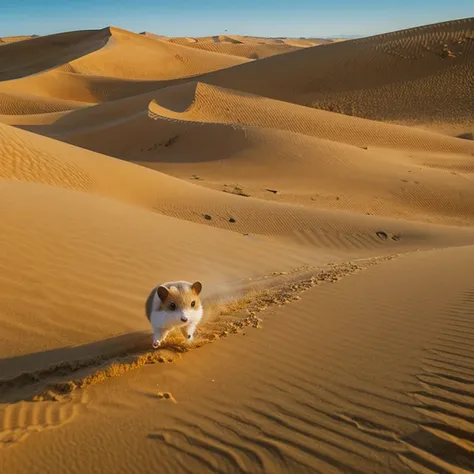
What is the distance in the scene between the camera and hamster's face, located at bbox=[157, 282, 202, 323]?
406 centimetres

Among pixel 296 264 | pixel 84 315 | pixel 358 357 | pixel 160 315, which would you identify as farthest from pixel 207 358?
pixel 296 264

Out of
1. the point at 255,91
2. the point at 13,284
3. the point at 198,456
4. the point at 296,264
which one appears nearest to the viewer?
the point at 198,456

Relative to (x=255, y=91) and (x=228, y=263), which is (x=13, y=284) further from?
(x=255, y=91)

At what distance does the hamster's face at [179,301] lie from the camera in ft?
13.3

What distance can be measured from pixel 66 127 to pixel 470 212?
63.9ft

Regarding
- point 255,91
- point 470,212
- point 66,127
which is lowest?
point 470,212

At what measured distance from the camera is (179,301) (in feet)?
13.5

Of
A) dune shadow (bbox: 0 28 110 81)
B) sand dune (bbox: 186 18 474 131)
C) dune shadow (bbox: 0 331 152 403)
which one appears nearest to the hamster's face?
dune shadow (bbox: 0 331 152 403)

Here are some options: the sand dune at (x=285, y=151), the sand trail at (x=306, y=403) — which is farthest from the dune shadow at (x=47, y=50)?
the sand trail at (x=306, y=403)

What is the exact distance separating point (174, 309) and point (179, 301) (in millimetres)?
71

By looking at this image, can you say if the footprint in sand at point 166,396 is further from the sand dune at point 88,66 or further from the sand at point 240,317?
the sand dune at point 88,66

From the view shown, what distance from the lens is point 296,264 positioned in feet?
28.9

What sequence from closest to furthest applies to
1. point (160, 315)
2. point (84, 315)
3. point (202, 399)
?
point (202, 399), point (160, 315), point (84, 315)

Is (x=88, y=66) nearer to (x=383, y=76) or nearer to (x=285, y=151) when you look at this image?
(x=383, y=76)
